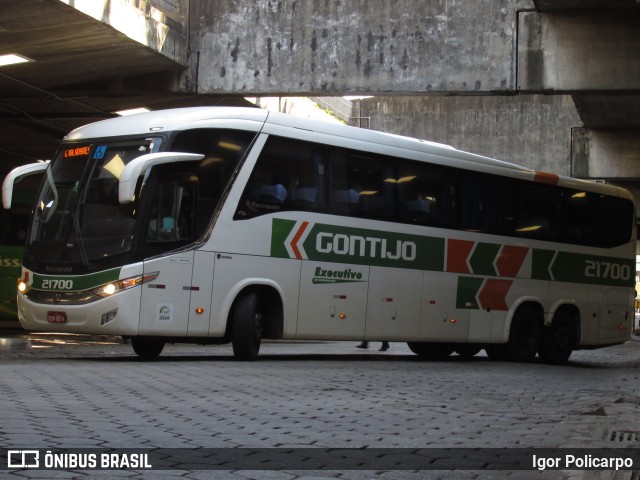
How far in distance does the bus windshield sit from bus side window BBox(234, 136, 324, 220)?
1.55m

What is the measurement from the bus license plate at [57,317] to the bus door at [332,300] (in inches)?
135

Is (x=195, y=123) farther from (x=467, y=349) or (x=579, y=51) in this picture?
(x=467, y=349)

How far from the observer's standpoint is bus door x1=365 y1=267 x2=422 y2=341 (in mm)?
16656

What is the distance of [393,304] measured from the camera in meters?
17.0

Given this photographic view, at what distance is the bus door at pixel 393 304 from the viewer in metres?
16.7

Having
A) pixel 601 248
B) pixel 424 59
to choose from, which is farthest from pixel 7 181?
pixel 601 248

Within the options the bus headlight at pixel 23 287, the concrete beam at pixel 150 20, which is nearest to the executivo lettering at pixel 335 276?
the bus headlight at pixel 23 287

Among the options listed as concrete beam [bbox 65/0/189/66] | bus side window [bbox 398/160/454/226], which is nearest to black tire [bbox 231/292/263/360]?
bus side window [bbox 398/160/454/226]

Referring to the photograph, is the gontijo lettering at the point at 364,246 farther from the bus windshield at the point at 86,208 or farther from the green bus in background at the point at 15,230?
the green bus in background at the point at 15,230

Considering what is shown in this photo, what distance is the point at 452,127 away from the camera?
98.1 ft

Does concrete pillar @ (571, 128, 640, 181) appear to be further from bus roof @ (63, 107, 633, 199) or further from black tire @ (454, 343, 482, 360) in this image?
bus roof @ (63, 107, 633, 199)

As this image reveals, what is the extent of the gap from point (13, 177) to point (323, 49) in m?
6.50

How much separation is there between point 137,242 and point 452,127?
17.5m

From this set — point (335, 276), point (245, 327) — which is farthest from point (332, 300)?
point (245, 327)
